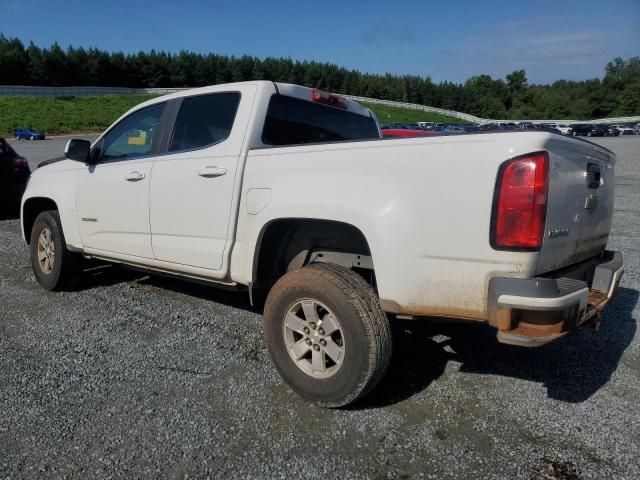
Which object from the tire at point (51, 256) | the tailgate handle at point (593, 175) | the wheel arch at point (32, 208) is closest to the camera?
the tailgate handle at point (593, 175)

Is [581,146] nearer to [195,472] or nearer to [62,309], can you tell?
[195,472]

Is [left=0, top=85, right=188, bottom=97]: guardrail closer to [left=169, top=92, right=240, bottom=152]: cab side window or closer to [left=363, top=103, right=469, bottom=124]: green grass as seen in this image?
[left=363, top=103, right=469, bottom=124]: green grass

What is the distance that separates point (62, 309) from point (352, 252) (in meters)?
2.95

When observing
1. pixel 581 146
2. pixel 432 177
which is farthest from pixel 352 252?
pixel 581 146

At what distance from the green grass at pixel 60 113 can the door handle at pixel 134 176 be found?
51.0 meters

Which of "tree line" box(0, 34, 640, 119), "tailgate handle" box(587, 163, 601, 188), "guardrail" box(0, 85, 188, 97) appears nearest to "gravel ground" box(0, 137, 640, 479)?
"tailgate handle" box(587, 163, 601, 188)

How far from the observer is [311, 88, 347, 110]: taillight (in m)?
4.01

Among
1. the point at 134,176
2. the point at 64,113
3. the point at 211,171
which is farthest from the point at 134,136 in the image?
the point at 64,113

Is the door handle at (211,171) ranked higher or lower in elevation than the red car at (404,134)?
lower

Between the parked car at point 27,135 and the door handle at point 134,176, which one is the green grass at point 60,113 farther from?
the door handle at point 134,176

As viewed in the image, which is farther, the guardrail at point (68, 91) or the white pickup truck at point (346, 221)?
the guardrail at point (68, 91)

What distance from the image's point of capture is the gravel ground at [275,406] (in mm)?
2469

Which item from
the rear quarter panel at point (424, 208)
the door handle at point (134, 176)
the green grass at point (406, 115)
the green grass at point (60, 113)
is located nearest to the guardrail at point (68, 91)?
the green grass at point (60, 113)

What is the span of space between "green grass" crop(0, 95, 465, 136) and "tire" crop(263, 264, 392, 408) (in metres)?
52.7
